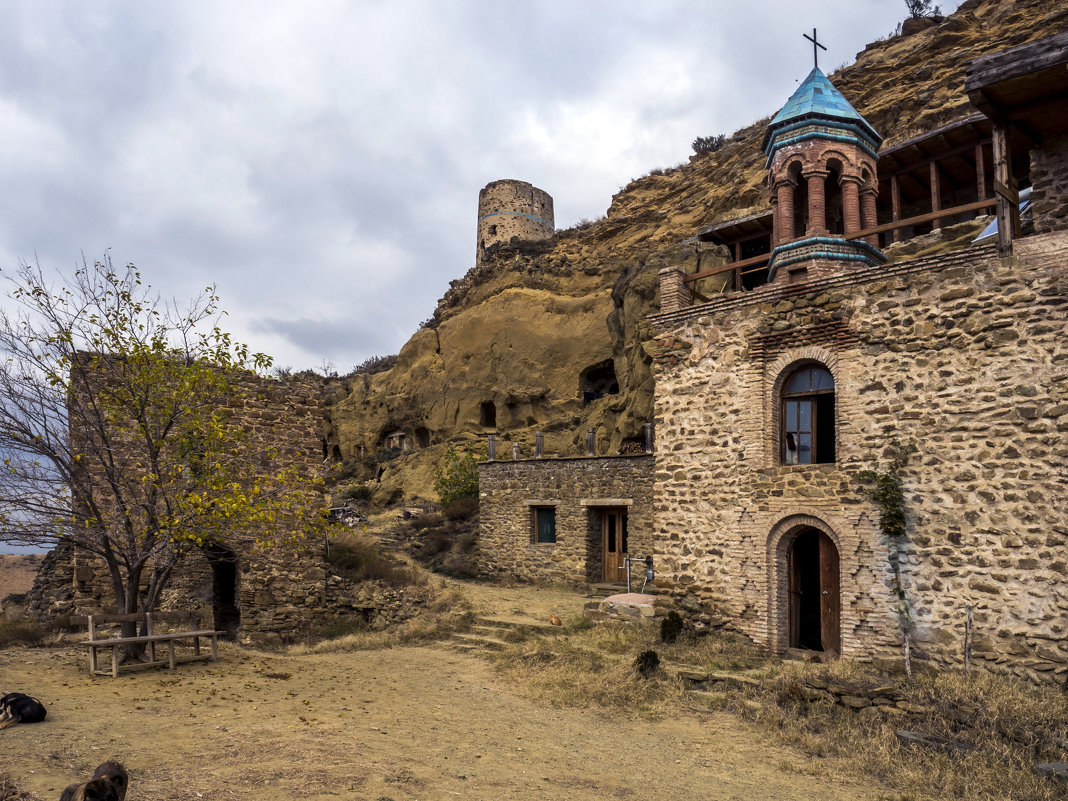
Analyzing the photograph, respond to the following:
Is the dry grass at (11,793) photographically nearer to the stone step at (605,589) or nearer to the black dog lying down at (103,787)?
the black dog lying down at (103,787)

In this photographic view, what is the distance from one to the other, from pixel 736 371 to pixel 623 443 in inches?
583

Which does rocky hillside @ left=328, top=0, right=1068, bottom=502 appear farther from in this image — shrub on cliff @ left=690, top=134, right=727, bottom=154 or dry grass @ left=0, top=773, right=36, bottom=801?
dry grass @ left=0, top=773, right=36, bottom=801

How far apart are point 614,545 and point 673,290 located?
8.83 m

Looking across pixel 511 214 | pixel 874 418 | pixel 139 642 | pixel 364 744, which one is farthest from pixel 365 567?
pixel 511 214

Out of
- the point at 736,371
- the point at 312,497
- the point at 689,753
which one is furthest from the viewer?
the point at 312,497

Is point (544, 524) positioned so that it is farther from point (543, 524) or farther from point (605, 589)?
point (605, 589)

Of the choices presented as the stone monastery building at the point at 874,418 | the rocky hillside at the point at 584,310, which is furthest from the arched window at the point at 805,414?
the rocky hillside at the point at 584,310

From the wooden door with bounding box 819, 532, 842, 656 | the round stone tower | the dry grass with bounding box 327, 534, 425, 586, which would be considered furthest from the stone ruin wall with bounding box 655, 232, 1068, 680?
the round stone tower

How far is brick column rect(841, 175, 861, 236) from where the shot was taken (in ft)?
40.0

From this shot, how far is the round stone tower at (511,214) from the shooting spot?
45.3 m

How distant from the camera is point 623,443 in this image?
85.3 feet

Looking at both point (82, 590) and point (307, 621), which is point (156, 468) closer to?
point (82, 590)

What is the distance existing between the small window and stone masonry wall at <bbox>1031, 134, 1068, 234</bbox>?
1349cm

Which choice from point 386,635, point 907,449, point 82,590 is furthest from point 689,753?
point 82,590
